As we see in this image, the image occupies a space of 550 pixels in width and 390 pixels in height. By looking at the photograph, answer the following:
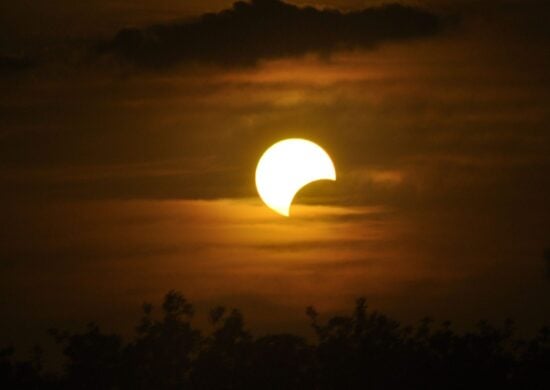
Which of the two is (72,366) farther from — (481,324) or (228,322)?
(481,324)

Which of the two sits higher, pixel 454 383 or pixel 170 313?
pixel 170 313

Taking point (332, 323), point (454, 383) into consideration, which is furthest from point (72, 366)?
point (454, 383)

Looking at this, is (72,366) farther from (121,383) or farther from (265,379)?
(265,379)

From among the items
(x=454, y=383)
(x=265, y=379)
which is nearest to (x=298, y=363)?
(x=265, y=379)

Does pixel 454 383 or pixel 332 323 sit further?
pixel 332 323

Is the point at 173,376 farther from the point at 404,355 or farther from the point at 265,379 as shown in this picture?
the point at 404,355

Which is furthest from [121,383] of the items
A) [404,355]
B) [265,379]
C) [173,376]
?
[404,355]

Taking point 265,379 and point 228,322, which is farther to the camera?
point 228,322
